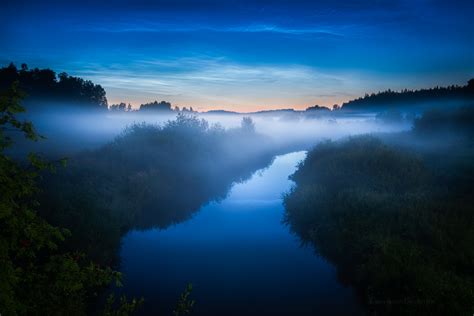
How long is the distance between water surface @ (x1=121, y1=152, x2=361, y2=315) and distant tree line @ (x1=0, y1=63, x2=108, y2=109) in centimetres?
5638

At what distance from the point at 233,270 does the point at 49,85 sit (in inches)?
2675

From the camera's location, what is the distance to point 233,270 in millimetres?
12430

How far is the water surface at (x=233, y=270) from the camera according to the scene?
10.0 metres

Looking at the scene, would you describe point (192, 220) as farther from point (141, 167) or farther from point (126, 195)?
point (141, 167)

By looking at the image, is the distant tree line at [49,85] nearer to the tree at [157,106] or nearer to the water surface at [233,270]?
the tree at [157,106]

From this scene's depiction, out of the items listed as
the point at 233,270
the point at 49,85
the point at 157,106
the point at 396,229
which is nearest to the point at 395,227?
the point at 396,229

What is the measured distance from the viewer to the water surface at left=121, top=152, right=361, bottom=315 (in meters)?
10.0

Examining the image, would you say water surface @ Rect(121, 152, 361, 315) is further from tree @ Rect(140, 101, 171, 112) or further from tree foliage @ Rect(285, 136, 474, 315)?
tree @ Rect(140, 101, 171, 112)

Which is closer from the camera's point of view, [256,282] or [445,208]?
[256,282]

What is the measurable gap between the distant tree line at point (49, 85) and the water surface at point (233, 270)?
56.4 meters

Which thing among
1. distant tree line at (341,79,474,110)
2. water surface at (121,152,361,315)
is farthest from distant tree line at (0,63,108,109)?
distant tree line at (341,79,474,110)

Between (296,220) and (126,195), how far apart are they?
1082 centimetres

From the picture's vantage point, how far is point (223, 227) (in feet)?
58.6

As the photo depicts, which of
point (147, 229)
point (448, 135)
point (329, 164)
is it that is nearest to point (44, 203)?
point (147, 229)
